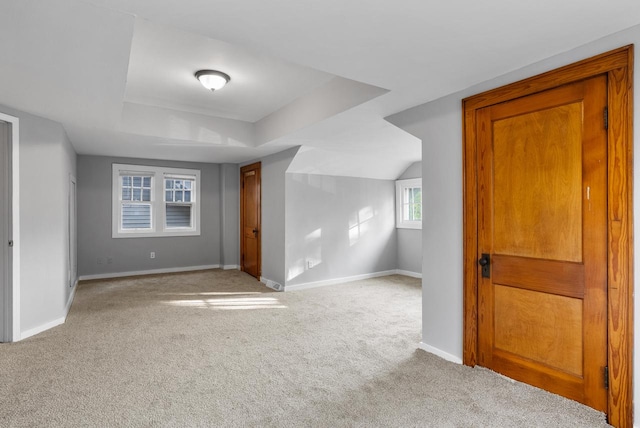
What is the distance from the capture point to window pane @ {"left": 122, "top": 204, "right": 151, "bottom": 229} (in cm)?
639

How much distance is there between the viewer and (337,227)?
597cm

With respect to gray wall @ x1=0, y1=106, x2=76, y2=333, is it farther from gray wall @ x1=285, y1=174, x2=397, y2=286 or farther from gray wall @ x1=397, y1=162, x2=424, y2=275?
gray wall @ x1=397, y1=162, x2=424, y2=275

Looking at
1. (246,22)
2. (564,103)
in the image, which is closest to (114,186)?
(246,22)

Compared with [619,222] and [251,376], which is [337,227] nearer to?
[251,376]

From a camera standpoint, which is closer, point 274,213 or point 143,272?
point 274,213

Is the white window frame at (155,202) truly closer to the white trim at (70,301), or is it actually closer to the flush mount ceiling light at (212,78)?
the white trim at (70,301)

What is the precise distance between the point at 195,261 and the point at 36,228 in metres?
3.57

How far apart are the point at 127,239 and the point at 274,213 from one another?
2861 mm

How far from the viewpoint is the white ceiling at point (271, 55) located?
1.72 m

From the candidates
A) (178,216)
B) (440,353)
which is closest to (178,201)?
(178,216)

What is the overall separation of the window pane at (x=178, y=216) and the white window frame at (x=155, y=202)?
0.32 feet

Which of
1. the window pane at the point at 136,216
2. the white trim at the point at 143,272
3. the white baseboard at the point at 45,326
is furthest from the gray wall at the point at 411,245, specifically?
the white baseboard at the point at 45,326

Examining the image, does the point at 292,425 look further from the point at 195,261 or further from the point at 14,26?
the point at 195,261

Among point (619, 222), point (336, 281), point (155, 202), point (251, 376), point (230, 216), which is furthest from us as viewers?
point (230, 216)
